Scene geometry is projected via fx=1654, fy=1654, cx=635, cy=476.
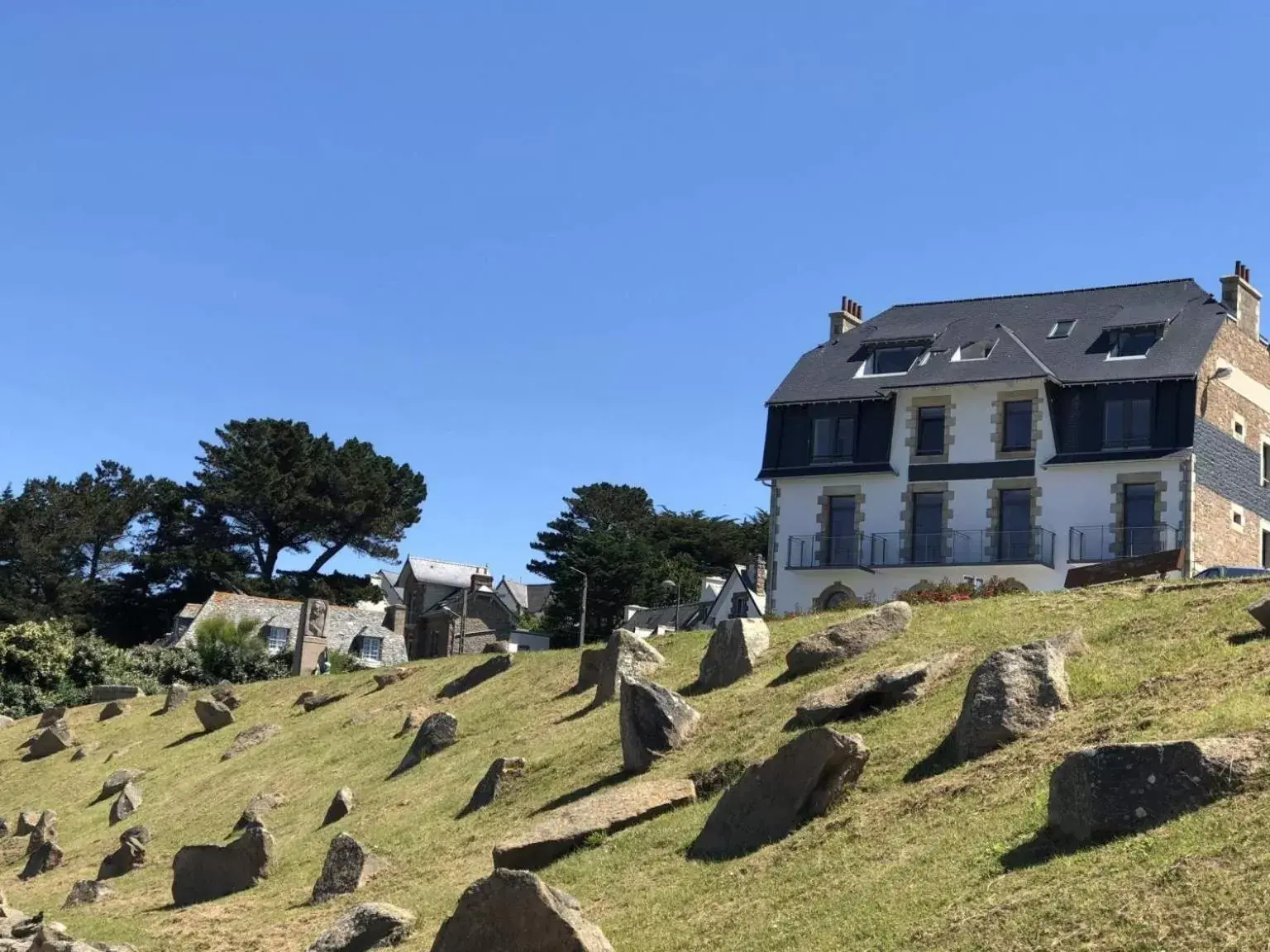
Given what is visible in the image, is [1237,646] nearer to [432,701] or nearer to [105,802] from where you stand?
[432,701]

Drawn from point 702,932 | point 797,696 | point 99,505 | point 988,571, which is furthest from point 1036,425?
point 99,505

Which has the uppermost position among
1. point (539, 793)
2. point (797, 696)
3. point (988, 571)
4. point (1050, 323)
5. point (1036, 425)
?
point (1050, 323)

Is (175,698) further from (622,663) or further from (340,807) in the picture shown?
(622,663)

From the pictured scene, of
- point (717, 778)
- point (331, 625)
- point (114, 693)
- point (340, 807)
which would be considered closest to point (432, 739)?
point (340, 807)

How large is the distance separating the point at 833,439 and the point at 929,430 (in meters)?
3.12

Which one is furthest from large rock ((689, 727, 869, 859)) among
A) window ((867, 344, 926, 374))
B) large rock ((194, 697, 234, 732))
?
window ((867, 344, 926, 374))

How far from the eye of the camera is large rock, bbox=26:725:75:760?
40.3 meters

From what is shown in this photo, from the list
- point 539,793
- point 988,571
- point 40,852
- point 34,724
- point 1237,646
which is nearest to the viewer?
point 1237,646

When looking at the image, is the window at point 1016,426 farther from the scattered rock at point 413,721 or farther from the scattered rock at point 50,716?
the scattered rock at point 50,716

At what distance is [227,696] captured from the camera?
133 ft

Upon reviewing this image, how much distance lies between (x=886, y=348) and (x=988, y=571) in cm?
878

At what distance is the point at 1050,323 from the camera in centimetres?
5272

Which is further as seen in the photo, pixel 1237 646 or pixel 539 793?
pixel 539 793

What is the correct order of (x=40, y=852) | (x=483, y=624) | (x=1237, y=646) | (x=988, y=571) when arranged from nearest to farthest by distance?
(x=1237, y=646) → (x=40, y=852) → (x=988, y=571) → (x=483, y=624)
